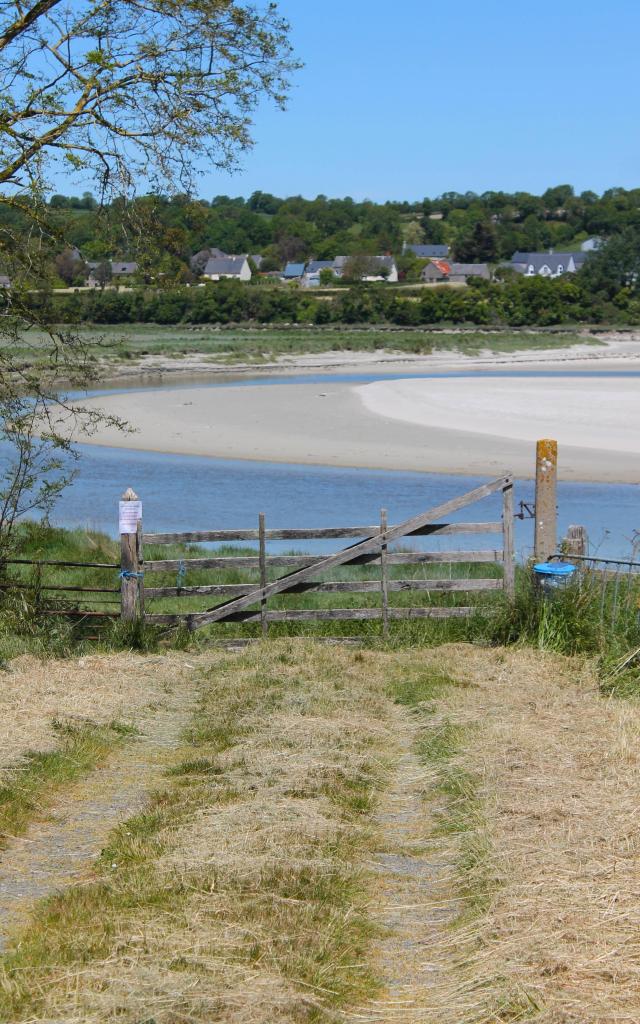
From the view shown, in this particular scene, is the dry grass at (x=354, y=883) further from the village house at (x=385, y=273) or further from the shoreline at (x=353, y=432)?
the village house at (x=385, y=273)

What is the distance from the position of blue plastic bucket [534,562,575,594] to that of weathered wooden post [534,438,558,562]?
1.25 meters

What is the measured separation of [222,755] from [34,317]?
5.46m

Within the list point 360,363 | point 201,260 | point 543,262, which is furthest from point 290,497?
point 543,262

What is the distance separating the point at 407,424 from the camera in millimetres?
40156

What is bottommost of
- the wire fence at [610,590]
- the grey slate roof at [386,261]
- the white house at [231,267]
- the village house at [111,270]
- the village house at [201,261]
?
the wire fence at [610,590]

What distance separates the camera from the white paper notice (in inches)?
475

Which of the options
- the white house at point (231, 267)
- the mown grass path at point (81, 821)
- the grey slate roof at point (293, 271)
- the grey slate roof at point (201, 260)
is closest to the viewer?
the mown grass path at point (81, 821)

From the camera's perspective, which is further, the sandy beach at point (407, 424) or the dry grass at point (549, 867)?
the sandy beach at point (407, 424)

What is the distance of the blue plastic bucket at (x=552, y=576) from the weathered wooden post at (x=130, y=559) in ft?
13.0

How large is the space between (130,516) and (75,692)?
8.84 ft

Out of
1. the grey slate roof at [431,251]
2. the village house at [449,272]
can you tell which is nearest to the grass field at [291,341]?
Result: the village house at [449,272]

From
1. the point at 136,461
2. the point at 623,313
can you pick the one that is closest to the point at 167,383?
the point at 136,461

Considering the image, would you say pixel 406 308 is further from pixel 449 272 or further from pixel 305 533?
pixel 305 533

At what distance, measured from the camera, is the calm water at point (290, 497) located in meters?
23.4
